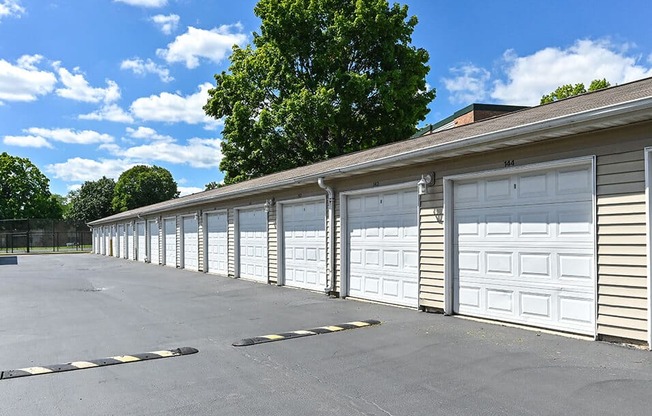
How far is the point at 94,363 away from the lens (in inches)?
215

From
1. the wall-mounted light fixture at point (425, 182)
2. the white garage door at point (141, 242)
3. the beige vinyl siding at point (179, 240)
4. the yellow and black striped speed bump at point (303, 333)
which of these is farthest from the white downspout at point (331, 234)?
the white garage door at point (141, 242)

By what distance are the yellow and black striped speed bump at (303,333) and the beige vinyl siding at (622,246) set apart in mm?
3153

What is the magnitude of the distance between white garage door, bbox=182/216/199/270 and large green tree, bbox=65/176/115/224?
40.8 m

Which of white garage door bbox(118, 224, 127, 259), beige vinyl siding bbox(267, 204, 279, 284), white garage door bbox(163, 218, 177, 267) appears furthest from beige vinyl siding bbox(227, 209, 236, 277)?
white garage door bbox(118, 224, 127, 259)

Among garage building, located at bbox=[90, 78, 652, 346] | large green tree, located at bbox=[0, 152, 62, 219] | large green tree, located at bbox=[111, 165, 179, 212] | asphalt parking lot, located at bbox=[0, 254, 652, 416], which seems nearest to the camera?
asphalt parking lot, located at bbox=[0, 254, 652, 416]

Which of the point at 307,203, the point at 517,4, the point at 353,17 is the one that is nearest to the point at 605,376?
the point at 307,203

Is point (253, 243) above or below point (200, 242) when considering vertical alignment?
above

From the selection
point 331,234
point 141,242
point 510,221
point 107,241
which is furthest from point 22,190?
point 510,221

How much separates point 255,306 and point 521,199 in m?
5.37

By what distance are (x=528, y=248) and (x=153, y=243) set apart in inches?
860

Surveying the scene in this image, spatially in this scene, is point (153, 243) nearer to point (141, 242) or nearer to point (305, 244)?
point (141, 242)

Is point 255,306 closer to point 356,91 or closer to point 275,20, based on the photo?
point 356,91

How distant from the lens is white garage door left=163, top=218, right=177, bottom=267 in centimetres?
2141

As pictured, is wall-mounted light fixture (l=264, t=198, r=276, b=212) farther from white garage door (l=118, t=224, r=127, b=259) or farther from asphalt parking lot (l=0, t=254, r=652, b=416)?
white garage door (l=118, t=224, r=127, b=259)
